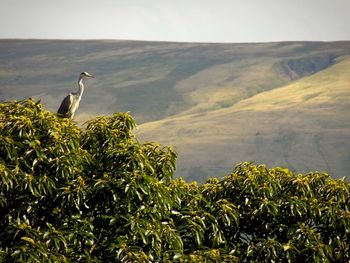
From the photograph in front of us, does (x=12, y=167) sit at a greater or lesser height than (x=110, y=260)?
greater

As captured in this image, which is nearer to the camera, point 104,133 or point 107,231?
point 107,231

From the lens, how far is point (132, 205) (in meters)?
29.5

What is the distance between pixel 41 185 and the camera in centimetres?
2881

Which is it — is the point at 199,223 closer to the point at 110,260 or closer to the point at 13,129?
the point at 110,260

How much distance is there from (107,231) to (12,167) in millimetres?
3635

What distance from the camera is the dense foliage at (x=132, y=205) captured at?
28.6m

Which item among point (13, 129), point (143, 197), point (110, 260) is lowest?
point (110, 260)

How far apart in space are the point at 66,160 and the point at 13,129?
206 cm

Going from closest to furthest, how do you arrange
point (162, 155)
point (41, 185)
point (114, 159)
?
point (41, 185)
point (114, 159)
point (162, 155)

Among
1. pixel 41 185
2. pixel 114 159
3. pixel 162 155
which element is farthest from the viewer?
pixel 162 155

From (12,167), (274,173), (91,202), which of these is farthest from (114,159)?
(274,173)

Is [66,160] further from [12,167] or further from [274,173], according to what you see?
[274,173]

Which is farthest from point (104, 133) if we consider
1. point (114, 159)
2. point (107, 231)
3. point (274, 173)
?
point (274, 173)

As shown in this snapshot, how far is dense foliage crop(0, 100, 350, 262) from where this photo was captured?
28.6m
